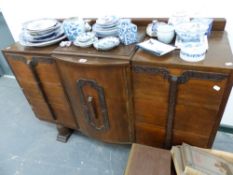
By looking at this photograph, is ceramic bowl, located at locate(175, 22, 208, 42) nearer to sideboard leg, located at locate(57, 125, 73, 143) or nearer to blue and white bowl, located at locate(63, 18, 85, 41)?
blue and white bowl, located at locate(63, 18, 85, 41)

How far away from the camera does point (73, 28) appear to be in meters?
1.07

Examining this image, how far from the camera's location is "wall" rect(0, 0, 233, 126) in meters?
1.04

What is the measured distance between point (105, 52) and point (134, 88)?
0.23m

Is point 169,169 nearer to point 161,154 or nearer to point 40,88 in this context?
point 161,154

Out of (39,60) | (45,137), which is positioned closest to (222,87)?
(39,60)

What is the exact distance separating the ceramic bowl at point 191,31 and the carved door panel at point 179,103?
175 millimetres

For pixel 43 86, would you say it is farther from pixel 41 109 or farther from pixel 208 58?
pixel 208 58

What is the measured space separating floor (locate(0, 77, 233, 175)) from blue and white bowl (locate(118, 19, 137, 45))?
826 millimetres

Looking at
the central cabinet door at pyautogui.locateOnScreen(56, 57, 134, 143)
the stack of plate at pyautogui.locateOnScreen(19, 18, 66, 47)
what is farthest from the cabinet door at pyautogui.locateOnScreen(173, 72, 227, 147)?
the stack of plate at pyautogui.locateOnScreen(19, 18, 66, 47)

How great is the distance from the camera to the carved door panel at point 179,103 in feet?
2.68

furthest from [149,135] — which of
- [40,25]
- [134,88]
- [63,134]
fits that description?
[40,25]

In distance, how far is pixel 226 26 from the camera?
1.06 m

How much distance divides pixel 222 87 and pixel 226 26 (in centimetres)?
46

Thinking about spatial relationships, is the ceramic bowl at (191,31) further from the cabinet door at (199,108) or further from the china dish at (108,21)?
the china dish at (108,21)
